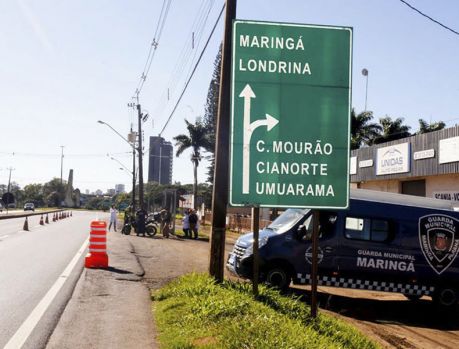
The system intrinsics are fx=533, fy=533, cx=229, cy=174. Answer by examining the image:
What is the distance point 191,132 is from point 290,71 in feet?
200

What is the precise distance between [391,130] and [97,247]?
40.0 metres

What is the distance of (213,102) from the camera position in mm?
76125

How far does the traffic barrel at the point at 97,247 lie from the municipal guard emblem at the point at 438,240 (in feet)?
26.6

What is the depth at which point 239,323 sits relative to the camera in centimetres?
678

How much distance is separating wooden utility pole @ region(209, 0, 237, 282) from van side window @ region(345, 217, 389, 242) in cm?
327

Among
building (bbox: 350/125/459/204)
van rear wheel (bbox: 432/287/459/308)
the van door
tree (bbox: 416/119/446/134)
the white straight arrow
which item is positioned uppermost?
tree (bbox: 416/119/446/134)

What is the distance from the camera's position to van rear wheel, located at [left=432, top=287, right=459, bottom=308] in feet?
39.2

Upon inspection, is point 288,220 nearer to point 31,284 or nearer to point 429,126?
point 31,284

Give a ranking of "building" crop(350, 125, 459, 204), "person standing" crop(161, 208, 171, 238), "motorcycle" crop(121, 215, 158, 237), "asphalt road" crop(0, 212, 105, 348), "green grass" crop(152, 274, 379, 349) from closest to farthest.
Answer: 1. "green grass" crop(152, 274, 379, 349)
2. "asphalt road" crop(0, 212, 105, 348)
3. "building" crop(350, 125, 459, 204)
4. "person standing" crop(161, 208, 171, 238)
5. "motorcycle" crop(121, 215, 158, 237)

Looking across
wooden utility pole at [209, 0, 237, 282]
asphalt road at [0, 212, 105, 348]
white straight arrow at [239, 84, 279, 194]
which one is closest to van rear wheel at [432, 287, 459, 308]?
wooden utility pole at [209, 0, 237, 282]

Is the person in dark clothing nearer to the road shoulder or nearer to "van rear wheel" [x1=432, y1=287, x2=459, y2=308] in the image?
the road shoulder

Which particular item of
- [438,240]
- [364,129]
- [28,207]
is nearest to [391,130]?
[364,129]

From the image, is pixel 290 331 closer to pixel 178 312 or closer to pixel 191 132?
pixel 178 312

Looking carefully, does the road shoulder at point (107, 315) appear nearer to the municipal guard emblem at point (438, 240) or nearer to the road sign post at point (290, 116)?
the road sign post at point (290, 116)
